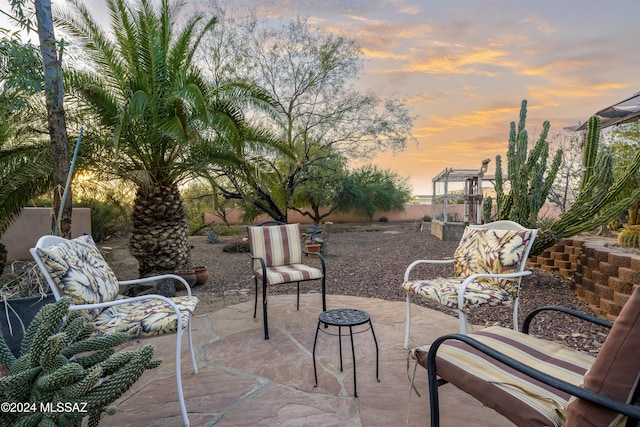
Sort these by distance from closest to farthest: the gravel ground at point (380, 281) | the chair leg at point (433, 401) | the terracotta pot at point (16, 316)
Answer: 1. the chair leg at point (433, 401)
2. the terracotta pot at point (16, 316)
3. the gravel ground at point (380, 281)

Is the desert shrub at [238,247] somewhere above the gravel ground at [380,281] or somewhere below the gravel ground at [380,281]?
above

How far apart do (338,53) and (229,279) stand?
8.05 m

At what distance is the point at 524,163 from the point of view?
5.17 m

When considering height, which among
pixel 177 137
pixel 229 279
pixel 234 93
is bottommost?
pixel 229 279

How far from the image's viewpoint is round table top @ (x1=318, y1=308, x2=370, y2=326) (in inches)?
90.8

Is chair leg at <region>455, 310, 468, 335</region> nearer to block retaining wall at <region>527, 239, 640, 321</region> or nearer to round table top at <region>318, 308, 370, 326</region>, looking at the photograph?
round table top at <region>318, 308, 370, 326</region>

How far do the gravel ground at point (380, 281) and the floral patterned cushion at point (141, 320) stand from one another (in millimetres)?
1912

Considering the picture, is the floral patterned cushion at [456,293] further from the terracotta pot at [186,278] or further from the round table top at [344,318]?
the terracotta pot at [186,278]

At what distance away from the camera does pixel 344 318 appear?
2.41m

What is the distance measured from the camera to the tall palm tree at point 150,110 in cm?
495

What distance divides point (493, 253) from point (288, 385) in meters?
1.96

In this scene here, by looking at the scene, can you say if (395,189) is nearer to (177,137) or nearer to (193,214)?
(193,214)

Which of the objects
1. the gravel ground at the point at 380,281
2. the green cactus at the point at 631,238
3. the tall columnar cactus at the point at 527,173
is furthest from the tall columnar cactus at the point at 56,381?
the green cactus at the point at 631,238

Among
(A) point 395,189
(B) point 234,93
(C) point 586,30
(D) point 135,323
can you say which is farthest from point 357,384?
(A) point 395,189
